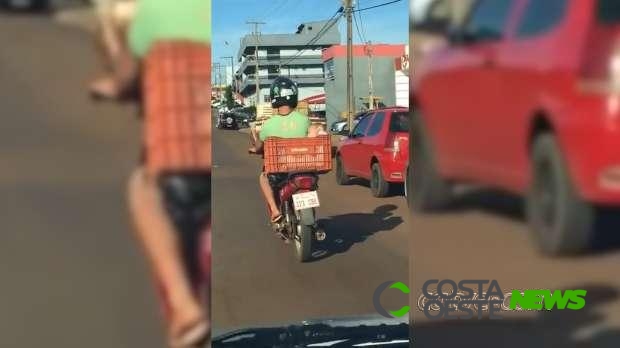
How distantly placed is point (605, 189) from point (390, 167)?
0.68m

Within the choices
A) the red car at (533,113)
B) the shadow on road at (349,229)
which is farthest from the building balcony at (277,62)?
the shadow on road at (349,229)

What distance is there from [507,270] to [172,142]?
3.29ft

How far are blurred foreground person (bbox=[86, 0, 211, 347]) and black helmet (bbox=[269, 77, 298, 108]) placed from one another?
50 centimetres

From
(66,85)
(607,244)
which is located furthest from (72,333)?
(607,244)

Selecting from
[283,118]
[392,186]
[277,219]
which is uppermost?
[283,118]

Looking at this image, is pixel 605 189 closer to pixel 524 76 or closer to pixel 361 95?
pixel 524 76

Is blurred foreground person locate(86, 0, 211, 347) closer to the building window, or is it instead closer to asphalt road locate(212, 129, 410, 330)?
asphalt road locate(212, 129, 410, 330)

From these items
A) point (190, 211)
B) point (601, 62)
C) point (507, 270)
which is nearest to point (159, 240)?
point (190, 211)

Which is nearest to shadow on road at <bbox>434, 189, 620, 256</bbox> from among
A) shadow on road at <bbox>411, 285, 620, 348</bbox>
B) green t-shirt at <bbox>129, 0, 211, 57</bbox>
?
shadow on road at <bbox>411, 285, 620, 348</bbox>

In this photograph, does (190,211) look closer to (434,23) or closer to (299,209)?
(299,209)

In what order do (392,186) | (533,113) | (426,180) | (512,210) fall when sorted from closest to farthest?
(533,113), (512,210), (426,180), (392,186)

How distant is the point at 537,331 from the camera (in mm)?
2252

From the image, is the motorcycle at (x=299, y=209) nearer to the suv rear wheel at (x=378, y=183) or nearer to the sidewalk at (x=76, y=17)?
the suv rear wheel at (x=378, y=183)

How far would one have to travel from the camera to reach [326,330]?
97.8 inches
